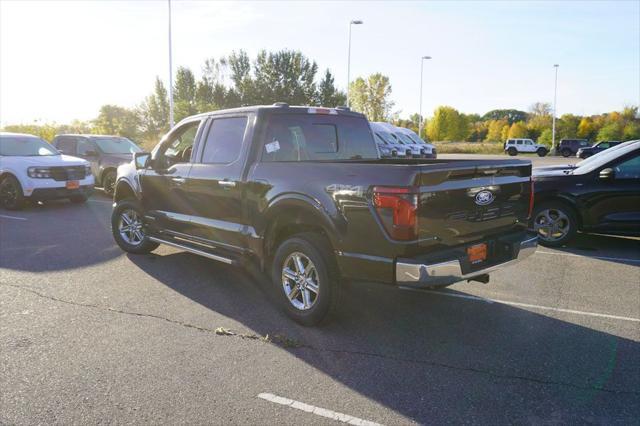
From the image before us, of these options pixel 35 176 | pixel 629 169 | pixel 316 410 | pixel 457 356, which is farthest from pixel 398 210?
pixel 35 176

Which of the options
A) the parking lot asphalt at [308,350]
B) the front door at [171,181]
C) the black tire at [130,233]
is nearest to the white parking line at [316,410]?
the parking lot asphalt at [308,350]

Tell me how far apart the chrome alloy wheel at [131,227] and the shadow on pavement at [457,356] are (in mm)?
1727

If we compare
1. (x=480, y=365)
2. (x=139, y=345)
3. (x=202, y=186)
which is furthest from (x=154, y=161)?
(x=480, y=365)

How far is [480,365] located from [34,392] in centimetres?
312

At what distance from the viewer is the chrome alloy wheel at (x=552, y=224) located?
295 inches

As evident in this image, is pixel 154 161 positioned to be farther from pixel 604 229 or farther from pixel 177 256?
pixel 604 229

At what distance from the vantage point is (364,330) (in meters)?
4.33

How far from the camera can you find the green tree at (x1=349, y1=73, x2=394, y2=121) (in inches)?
2656

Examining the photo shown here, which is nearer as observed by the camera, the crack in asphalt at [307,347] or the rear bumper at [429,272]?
the crack in asphalt at [307,347]

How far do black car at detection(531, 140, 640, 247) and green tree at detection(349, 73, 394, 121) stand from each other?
201 feet

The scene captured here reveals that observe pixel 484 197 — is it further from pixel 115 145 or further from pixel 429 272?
pixel 115 145

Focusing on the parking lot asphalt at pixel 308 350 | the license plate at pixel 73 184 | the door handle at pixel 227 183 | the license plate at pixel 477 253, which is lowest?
the parking lot asphalt at pixel 308 350

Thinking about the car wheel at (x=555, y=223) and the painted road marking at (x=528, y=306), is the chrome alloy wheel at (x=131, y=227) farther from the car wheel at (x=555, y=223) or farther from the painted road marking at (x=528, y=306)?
the car wheel at (x=555, y=223)

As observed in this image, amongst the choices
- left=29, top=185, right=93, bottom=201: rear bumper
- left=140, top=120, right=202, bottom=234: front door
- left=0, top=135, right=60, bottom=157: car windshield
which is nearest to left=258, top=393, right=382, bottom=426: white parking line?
left=140, top=120, right=202, bottom=234: front door
